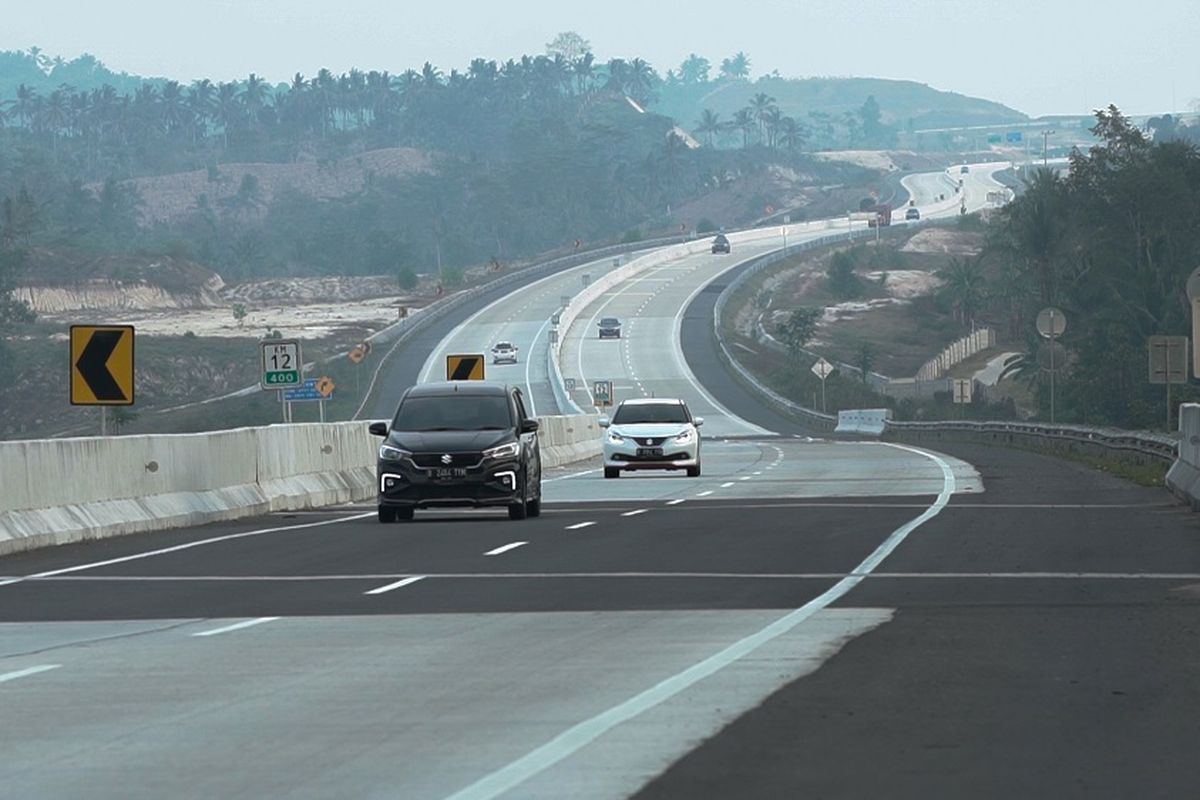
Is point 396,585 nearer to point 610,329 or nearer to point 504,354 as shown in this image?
point 504,354

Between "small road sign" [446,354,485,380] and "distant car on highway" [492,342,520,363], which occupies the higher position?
"small road sign" [446,354,485,380]

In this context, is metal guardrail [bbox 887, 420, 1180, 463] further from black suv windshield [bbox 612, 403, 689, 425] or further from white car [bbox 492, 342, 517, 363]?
white car [bbox 492, 342, 517, 363]

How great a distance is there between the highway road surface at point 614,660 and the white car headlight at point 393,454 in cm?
184

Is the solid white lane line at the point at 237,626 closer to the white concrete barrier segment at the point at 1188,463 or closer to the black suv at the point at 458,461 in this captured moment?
the black suv at the point at 458,461

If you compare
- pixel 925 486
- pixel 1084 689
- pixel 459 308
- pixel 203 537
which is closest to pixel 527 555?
pixel 203 537

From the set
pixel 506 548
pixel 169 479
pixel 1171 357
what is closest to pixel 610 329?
pixel 1171 357

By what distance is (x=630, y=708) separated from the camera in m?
11.0

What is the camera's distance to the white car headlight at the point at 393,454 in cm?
2995

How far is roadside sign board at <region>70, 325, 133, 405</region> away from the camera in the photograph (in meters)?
29.1

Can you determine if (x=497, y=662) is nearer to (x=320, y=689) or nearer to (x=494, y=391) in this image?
(x=320, y=689)

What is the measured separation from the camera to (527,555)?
22859mm

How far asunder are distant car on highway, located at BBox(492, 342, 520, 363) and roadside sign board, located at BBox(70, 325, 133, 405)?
353 ft

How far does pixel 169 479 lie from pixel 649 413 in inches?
810

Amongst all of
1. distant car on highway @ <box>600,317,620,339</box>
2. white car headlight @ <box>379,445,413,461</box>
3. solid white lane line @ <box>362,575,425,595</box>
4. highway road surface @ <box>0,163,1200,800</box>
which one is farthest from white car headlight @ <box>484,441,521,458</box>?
distant car on highway @ <box>600,317,620,339</box>
